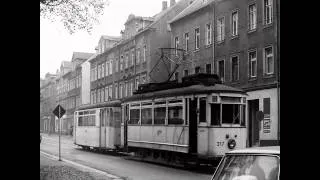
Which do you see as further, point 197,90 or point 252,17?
point 252,17

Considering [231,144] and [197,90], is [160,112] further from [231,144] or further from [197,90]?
[231,144]

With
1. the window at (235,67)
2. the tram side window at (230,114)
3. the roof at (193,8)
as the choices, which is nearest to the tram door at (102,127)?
the roof at (193,8)

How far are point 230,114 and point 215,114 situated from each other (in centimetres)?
46

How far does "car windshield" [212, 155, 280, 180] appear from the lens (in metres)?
3.36

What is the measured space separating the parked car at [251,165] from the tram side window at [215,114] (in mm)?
9275

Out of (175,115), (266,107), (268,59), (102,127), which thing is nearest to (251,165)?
(175,115)

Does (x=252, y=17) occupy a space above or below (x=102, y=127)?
above

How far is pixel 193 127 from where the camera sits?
13281 mm

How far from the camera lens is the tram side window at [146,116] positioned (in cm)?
1538

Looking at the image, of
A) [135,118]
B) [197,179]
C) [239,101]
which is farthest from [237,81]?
[197,179]

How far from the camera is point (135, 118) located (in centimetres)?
1658

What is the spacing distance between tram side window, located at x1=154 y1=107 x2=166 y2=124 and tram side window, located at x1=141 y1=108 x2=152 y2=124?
42cm
